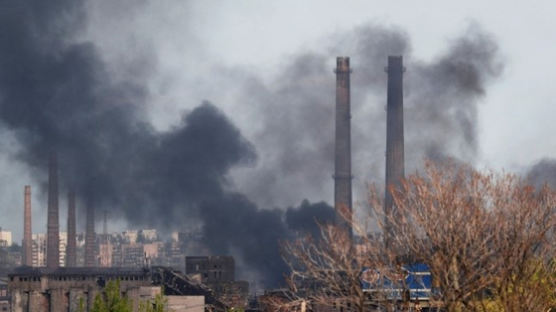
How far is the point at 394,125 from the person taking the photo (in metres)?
150

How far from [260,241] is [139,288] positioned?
229 feet

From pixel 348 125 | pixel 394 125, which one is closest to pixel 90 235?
pixel 348 125

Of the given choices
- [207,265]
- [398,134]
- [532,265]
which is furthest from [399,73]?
[532,265]

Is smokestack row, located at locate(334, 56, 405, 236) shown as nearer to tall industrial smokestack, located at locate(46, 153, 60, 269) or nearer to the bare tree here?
tall industrial smokestack, located at locate(46, 153, 60, 269)

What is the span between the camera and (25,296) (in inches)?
3974

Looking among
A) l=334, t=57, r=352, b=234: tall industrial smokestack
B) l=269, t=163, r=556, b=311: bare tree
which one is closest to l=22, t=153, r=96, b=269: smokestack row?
l=334, t=57, r=352, b=234: tall industrial smokestack

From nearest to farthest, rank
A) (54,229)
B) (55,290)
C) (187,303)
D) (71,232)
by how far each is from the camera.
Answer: (187,303)
(55,290)
(54,229)
(71,232)

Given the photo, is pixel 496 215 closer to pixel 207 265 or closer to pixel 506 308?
pixel 506 308

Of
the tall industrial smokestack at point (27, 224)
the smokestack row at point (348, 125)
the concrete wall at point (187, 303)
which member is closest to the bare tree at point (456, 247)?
the concrete wall at point (187, 303)

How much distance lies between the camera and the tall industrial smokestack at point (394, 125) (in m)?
146

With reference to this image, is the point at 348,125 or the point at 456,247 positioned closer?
the point at 456,247

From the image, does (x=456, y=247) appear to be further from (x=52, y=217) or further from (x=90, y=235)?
Answer: (x=90, y=235)

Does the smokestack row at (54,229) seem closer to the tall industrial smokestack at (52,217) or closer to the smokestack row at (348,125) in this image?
the tall industrial smokestack at (52,217)

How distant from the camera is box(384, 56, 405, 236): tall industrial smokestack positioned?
146500mm
